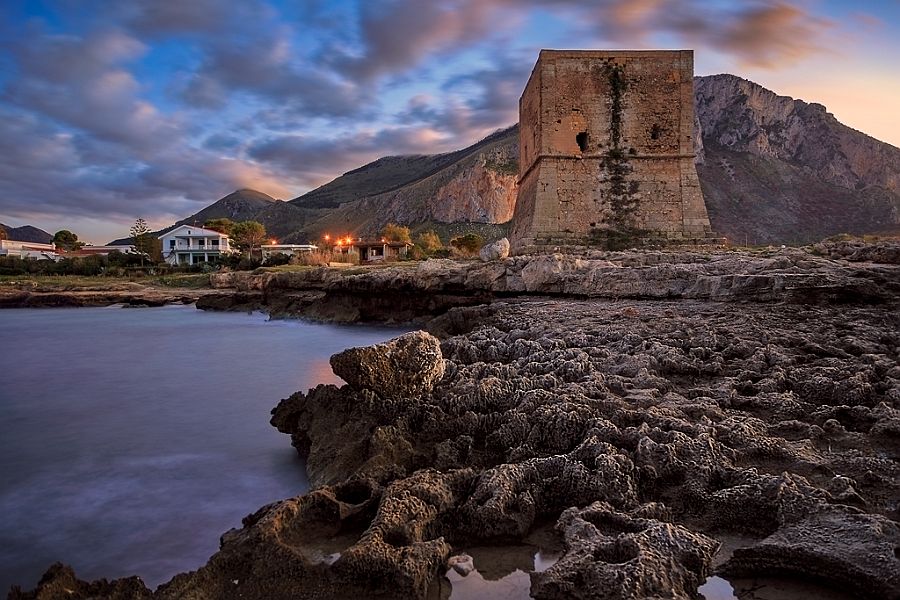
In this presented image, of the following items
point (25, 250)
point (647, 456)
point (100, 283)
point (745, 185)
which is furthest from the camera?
point (745, 185)

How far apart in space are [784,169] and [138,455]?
4046 inches

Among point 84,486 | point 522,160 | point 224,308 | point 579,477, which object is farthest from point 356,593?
point 224,308

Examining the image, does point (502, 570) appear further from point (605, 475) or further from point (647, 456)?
point (647, 456)

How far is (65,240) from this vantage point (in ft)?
250

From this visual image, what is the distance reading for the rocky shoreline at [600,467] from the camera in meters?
1.94

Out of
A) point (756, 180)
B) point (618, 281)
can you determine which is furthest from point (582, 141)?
point (756, 180)

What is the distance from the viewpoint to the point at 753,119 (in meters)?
89.7

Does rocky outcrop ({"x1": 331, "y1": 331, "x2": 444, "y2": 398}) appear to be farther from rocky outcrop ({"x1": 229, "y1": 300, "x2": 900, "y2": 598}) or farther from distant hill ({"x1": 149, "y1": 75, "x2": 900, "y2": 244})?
distant hill ({"x1": 149, "y1": 75, "x2": 900, "y2": 244})

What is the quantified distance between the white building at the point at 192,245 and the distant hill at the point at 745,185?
33746 mm

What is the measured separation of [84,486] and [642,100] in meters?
18.4

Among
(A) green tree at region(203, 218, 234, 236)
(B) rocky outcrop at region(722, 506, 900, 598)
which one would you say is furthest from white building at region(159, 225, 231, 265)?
(B) rocky outcrop at region(722, 506, 900, 598)

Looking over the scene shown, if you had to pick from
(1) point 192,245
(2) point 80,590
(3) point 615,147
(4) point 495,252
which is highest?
(3) point 615,147

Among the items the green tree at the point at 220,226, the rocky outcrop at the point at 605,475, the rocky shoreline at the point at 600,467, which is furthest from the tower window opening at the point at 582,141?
the green tree at the point at 220,226

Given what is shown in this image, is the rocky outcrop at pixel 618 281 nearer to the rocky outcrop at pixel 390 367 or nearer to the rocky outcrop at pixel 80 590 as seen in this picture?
the rocky outcrop at pixel 390 367
